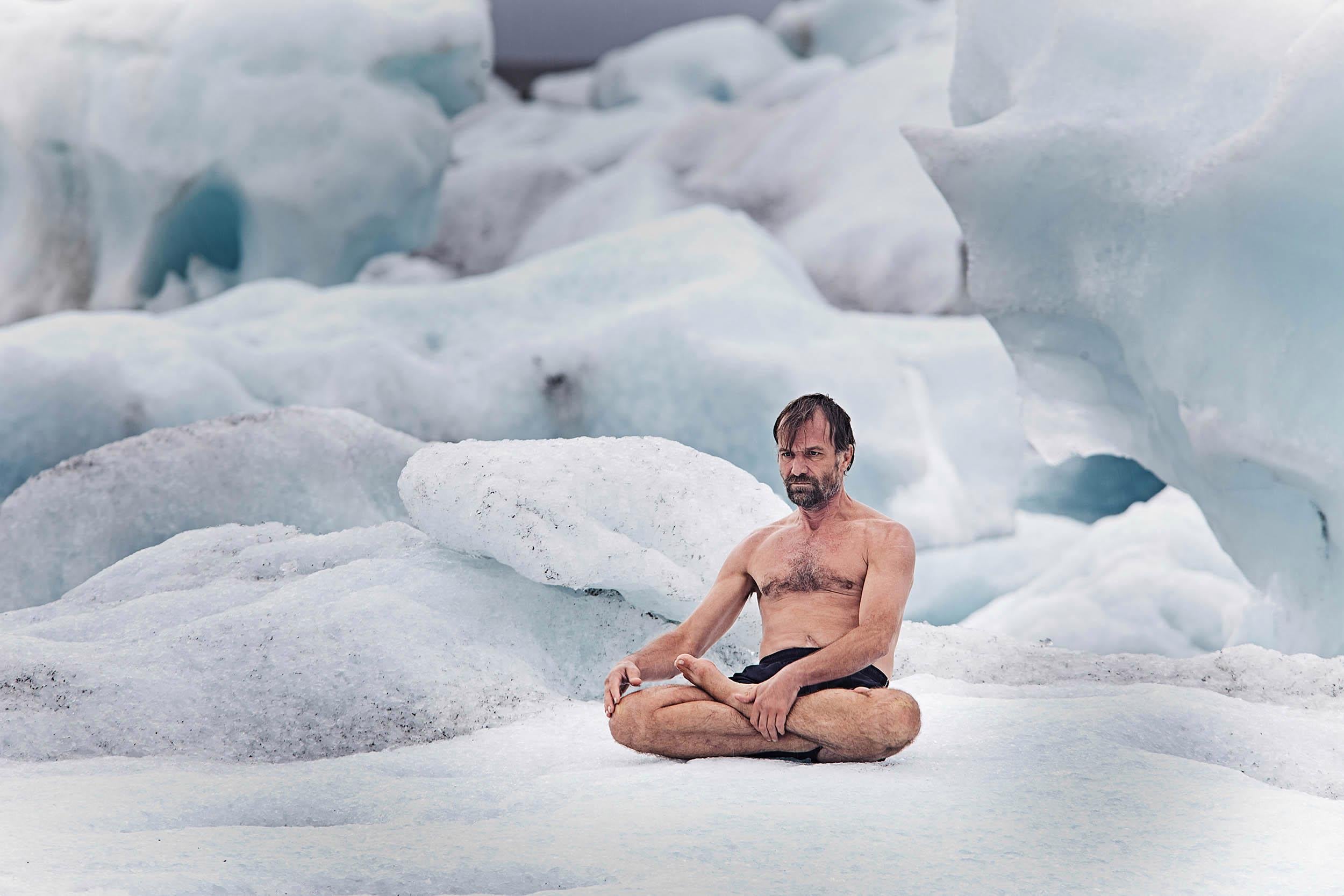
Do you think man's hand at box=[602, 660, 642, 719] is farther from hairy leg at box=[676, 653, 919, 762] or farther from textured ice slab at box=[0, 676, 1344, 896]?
hairy leg at box=[676, 653, 919, 762]

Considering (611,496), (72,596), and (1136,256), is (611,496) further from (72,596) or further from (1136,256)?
(1136,256)

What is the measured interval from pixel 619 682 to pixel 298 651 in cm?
80

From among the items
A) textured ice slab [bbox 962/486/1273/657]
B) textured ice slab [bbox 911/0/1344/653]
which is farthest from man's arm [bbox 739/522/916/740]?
textured ice slab [bbox 962/486/1273/657]

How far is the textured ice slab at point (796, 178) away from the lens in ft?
32.7

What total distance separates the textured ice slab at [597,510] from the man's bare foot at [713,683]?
2.19 ft

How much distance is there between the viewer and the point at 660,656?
2.38m

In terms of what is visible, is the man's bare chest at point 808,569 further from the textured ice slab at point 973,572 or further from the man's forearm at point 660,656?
the textured ice slab at point 973,572

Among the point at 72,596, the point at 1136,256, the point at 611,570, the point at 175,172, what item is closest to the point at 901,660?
the point at 611,570

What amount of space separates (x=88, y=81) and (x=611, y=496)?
7025 mm

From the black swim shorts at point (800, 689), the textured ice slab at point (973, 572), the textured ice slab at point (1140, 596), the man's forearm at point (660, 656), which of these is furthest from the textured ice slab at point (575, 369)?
the black swim shorts at point (800, 689)

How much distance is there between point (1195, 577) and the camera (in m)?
6.07

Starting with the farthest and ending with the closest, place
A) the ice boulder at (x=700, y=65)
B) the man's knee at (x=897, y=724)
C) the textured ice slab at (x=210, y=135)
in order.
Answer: the ice boulder at (x=700, y=65) → the textured ice slab at (x=210, y=135) → the man's knee at (x=897, y=724)

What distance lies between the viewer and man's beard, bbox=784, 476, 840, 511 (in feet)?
7.73

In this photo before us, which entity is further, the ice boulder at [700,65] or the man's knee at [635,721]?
the ice boulder at [700,65]
